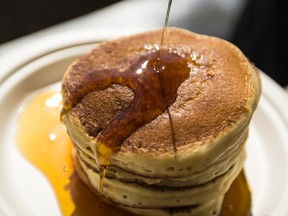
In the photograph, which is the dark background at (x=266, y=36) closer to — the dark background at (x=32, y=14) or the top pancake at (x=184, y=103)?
the top pancake at (x=184, y=103)

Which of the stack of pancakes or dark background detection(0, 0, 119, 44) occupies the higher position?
the stack of pancakes

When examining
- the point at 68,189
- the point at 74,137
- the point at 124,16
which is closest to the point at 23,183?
the point at 68,189

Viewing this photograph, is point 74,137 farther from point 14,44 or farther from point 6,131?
point 14,44

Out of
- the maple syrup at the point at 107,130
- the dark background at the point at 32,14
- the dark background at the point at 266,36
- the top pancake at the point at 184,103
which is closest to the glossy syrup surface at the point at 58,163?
the maple syrup at the point at 107,130

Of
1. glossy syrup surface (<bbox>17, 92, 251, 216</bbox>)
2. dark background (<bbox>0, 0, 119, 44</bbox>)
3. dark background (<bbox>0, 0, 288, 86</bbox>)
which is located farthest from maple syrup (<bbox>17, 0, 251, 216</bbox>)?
dark background (<bbox>0, 0, 119, 44</bbox>)

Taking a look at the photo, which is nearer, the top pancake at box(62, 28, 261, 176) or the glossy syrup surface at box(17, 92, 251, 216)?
the top pancake at box(62, 28, 261, 176)

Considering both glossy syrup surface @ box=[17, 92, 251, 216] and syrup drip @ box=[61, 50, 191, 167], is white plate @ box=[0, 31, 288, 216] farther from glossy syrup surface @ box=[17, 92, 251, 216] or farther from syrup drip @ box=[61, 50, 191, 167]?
syrup drip @ box=[61, 50, 191, 167]
